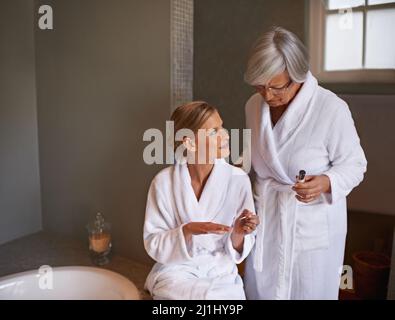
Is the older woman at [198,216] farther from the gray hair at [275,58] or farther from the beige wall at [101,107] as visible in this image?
the beige wall at [101,107]

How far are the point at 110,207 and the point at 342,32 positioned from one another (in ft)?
3.81

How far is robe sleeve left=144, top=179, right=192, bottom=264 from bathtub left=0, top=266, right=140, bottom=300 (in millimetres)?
411

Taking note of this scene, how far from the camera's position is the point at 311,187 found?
1088 millimetres

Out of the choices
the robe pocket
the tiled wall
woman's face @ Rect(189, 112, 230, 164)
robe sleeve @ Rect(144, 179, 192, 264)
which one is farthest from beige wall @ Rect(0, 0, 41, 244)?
the robe pocket

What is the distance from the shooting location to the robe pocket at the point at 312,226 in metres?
1.18

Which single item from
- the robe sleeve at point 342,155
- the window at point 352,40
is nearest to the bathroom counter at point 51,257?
the robe sleeve at point 342,155

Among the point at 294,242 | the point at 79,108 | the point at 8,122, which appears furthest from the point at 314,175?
the point at 8,122

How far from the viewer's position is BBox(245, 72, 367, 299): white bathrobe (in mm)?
1132

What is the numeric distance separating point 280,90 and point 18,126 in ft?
4.62

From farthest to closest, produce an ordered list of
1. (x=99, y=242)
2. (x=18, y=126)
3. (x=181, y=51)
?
(x=18, y=126), (x=99, y=242), (x=181, y=51)

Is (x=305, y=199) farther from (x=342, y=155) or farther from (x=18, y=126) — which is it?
(x=18, y=126)

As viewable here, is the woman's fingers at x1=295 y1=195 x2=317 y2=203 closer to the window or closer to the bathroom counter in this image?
the window

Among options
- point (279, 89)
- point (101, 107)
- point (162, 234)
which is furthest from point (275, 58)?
point (101, 107)

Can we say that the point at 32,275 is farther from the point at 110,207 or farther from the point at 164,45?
the point at 164,45
